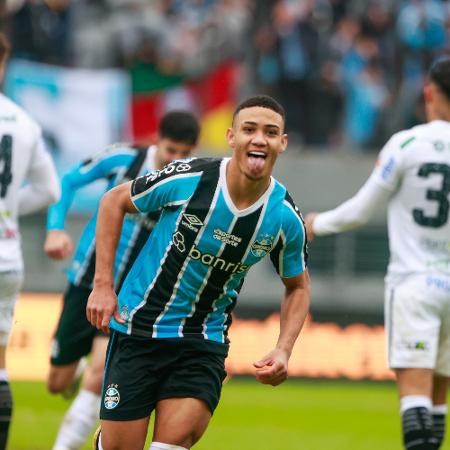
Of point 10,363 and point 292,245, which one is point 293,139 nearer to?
point 10,363

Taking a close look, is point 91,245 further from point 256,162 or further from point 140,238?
point 256,162

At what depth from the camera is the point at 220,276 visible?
612 centimetres

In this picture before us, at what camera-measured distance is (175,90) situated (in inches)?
690

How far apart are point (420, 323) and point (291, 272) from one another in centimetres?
123

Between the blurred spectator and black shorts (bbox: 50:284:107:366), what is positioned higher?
the blurred spectator

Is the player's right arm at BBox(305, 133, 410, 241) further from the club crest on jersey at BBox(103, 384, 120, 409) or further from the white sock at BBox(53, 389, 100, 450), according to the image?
the white sock at BBox(53, 389, 100, 450)

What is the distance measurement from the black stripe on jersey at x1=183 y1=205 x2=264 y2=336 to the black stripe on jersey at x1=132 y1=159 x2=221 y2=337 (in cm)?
15

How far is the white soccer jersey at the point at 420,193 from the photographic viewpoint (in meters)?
7.14

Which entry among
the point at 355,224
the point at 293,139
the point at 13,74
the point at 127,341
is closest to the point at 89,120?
the point at 13,74

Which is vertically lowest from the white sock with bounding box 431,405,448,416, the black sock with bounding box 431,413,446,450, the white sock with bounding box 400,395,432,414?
the black sock with bounding box 431,413,446,450

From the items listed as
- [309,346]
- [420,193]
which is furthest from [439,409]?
[309,346]

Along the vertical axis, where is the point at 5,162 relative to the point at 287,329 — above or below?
above

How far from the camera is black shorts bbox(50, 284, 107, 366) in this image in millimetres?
8742

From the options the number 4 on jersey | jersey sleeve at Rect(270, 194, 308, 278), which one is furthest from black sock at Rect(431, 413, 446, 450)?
the number 4 on jersey
